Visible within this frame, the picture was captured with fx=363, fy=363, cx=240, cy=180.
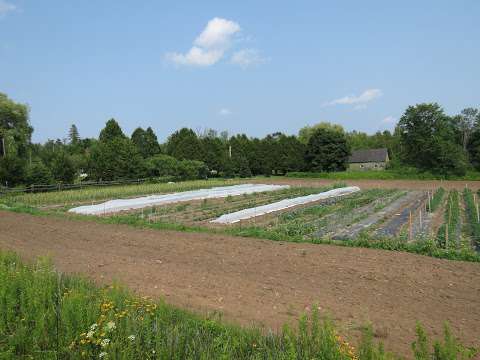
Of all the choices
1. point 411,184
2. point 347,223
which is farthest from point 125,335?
point 411,184

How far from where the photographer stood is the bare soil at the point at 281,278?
5508 mm

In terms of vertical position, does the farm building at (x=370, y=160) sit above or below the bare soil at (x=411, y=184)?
above

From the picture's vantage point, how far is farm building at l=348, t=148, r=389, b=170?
222 feet

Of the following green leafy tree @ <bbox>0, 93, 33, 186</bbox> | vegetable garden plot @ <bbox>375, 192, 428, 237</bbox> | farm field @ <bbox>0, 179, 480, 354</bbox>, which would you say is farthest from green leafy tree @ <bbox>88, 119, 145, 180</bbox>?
vegetable garden plot @ <bbox>375, 192, 428, 237</bbox>

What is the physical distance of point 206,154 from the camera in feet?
175

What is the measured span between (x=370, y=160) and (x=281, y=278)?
6660 cm

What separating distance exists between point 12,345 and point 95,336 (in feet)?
2.90

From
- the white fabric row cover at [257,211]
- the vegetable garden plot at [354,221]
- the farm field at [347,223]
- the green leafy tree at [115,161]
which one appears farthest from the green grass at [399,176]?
the vegetable garden plot at [354,221]

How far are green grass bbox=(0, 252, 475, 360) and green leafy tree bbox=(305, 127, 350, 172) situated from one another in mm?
54767

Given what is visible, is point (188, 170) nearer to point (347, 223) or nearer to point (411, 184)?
point (411, 184)

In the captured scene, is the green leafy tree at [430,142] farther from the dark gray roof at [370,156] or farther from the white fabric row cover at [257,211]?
the white fabric row cover at [257,211]

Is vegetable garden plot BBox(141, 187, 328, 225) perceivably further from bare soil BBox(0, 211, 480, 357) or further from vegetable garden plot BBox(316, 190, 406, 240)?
vegetable garden plot BBox(316, 190, 406, 240)

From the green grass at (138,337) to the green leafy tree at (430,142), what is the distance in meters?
51.6

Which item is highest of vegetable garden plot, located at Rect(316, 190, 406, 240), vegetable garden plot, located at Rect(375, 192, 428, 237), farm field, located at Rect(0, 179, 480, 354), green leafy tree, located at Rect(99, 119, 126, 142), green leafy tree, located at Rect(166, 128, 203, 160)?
green leafy tree, located at Rect(99, 119, 126, 142)
